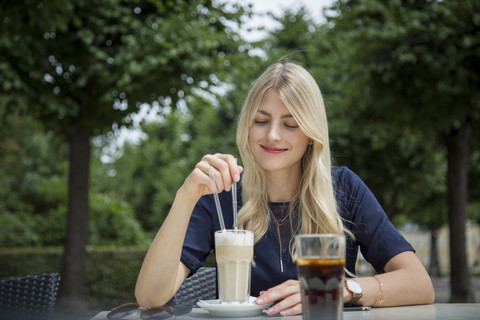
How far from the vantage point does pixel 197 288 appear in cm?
251

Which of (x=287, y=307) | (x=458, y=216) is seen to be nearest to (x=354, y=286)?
(x=287, y=307)

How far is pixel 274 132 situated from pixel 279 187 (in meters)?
0.33

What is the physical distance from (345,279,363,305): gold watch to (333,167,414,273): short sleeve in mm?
373

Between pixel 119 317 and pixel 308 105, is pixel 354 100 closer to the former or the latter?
pixel 308 105

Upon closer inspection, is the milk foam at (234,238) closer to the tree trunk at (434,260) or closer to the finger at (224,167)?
the finger at (224,167)

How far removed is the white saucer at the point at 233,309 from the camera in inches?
62.8

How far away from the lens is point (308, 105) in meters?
2.24

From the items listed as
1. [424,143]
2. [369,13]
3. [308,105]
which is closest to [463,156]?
[424,143]

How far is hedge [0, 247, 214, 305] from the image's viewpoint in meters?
9.92

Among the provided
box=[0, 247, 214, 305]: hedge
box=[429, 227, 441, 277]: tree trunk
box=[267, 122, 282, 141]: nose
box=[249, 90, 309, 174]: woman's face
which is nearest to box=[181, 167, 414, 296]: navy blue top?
box=[249, 90, 309, 174]: woman's face

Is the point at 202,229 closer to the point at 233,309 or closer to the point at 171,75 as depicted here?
the point at 233,309

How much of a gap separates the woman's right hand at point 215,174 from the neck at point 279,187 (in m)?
0.61

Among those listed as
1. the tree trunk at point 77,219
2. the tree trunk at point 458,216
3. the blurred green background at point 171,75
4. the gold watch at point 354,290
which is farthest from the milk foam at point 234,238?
the tree trunk at point 458,216

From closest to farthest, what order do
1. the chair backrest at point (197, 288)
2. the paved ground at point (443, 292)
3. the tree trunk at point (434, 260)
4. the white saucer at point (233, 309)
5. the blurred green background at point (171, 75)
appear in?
the white saucer at point (233, 309) → the chair backrest at point (197, 288) → the blurred green background at point (171, 75) → the paved ground at point (443, 292) → the tree trunk at point (434, 260)
